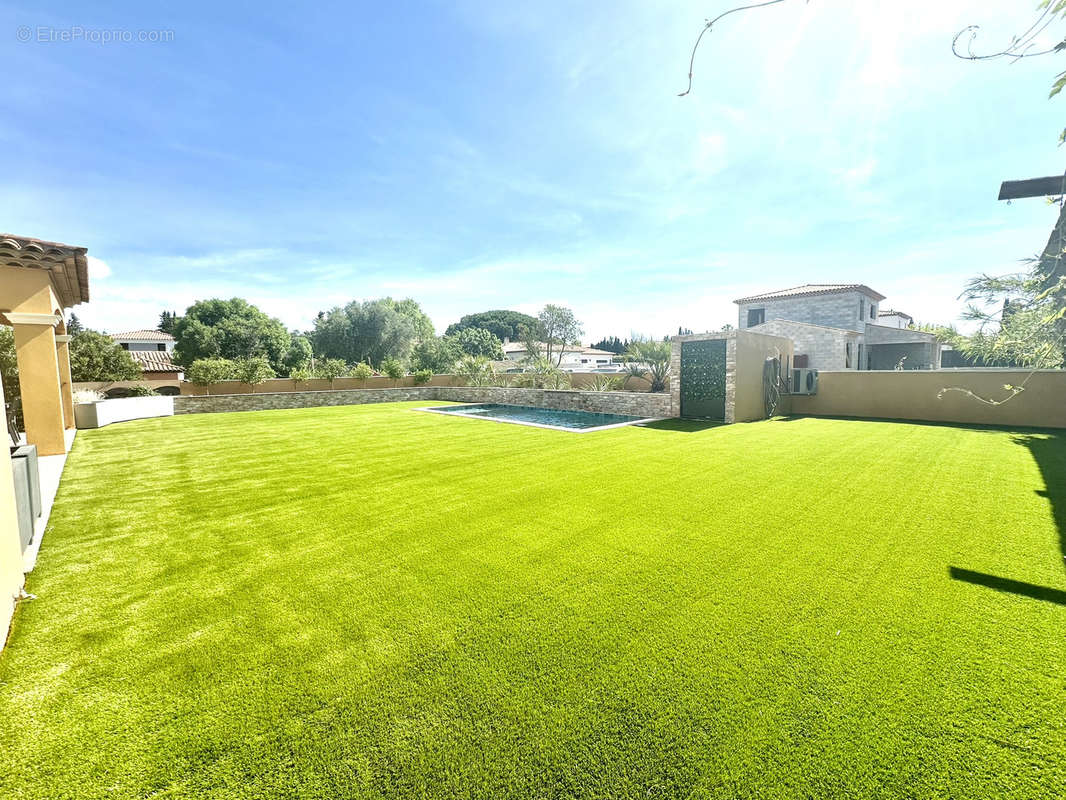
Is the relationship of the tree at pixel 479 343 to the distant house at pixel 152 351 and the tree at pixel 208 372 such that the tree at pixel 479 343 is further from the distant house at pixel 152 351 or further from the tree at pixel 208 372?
the tree at pixel 208 372

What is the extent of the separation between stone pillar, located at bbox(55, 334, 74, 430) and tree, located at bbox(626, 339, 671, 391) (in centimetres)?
1766

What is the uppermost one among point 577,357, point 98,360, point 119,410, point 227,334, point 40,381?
point 227,334

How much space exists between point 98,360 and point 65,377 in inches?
547

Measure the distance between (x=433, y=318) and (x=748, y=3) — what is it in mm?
59779

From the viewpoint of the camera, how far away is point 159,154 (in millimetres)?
12125

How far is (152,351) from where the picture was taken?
49.0 m

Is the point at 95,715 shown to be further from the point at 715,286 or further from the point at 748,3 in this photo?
the point at 715,286

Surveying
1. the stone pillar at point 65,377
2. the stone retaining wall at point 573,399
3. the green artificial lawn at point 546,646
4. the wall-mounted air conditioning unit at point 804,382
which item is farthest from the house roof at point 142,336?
the wall-mounted air conditioning unit at point 804,382

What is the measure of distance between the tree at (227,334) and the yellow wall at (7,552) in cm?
4178

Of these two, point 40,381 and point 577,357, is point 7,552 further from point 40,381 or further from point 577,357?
point 577,357

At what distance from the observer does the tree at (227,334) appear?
3919 centimetres

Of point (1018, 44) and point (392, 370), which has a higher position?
point (1018, 44)

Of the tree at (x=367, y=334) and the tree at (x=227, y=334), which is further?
the tree at (x=367, y=334)

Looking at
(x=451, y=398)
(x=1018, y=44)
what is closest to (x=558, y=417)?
(x=451, y=398)
